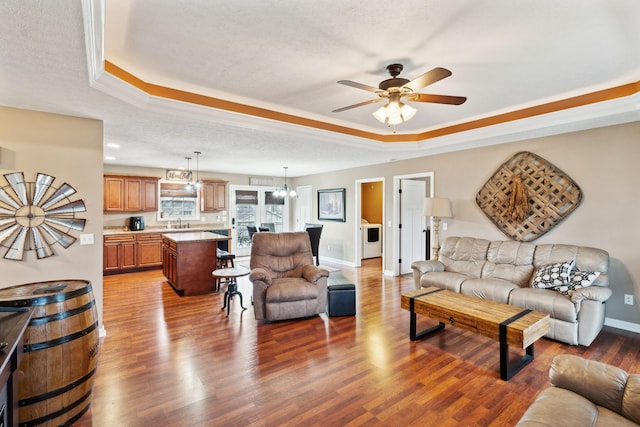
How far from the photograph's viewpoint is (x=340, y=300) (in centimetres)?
388

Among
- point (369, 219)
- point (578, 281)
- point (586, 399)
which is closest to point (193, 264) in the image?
point (586, 399)

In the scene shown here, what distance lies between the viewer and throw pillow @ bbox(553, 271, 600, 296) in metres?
3.19

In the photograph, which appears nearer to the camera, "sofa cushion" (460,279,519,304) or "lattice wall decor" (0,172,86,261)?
"lattice wall decor" (0,172,86,261)

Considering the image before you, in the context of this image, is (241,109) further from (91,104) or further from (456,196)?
(456,196)

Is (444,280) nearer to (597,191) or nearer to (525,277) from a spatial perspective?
(525,277)

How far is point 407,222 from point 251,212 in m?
4.47

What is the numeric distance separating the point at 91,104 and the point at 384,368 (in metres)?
3.56

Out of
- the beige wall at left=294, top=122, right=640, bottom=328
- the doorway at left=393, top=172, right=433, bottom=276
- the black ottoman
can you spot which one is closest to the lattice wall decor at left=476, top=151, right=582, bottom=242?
the beige wall at left=294, top=122, right=640, bottom=328

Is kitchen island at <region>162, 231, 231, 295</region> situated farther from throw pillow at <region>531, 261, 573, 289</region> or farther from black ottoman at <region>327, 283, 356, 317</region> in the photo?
throw pillow at <region>531, 261, 573, 289</region>

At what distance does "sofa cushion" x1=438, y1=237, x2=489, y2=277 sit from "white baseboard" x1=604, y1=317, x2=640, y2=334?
1.42 meters

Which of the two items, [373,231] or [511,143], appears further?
[373,231]

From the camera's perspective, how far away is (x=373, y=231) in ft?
26.5

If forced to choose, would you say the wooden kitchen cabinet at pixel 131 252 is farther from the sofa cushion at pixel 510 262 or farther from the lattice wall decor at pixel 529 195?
the lattice wall decor at pixel 529 195

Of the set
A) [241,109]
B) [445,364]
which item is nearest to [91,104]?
[241,109]
